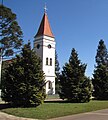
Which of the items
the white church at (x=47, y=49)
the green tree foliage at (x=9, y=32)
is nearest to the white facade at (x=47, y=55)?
the white church at (x=47, y=49)

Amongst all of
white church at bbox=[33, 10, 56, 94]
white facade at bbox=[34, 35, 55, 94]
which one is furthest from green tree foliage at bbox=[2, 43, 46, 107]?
white facade at bbox=[34, 35, 55, 94]

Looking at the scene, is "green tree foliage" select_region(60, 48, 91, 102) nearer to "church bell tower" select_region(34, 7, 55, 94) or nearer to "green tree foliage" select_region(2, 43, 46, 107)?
"green tree foliage" select_region(2, 43, 46, 107)

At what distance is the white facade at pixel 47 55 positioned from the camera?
62500 mm

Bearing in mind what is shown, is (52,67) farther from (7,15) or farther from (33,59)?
(33,59)

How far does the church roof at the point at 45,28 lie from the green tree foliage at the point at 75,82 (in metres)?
34.7

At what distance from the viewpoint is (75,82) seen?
98.9ft

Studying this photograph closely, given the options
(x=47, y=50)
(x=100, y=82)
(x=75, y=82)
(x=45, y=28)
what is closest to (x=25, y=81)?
(x=75, y=82)

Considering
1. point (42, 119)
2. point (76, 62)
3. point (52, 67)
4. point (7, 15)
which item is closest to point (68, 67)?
point (76, 62)

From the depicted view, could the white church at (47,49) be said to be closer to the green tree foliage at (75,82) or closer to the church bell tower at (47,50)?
the church bell tower at (47,50)

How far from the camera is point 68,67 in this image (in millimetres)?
30641

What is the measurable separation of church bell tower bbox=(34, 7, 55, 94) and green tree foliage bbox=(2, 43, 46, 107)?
38.9 metres

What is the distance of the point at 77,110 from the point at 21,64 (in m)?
5.93

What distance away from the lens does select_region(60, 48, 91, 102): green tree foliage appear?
2931 cm

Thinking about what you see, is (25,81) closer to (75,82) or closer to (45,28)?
(75,82)
